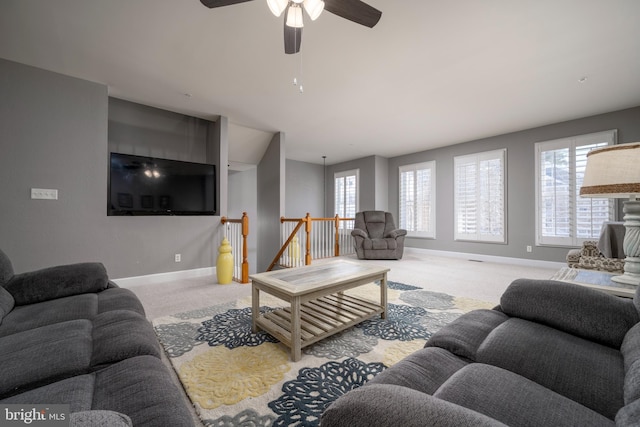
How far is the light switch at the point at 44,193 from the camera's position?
276 cm

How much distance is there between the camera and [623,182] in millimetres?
1337

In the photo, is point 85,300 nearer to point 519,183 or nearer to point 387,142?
point 387,142

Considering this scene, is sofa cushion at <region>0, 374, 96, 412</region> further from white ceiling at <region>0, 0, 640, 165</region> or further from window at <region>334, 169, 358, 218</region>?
window at <region>334, 169, 358, 218</region>

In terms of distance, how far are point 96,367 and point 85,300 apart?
33.1 inches

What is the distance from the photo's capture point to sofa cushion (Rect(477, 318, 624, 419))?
2.42 ft

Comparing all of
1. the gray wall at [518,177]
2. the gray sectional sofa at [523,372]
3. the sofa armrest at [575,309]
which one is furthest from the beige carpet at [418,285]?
the sofa armrest at [575,309]

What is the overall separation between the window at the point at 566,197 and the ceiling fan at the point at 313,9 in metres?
4.61

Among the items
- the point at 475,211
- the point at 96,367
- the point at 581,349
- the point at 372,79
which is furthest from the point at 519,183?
the point at 96,367

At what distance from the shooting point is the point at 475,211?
5.33 metres

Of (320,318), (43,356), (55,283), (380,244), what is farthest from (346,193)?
(43,356)

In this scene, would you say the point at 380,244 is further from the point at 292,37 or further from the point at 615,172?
the point at 292,37

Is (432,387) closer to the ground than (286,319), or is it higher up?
higher up

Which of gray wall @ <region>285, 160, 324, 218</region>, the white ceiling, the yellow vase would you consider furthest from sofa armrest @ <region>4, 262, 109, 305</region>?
gray wall @ <region>285, 160, 324, 218</region>

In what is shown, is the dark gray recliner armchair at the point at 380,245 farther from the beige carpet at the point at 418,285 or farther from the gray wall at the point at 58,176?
the gray wall at the point at 58,176
